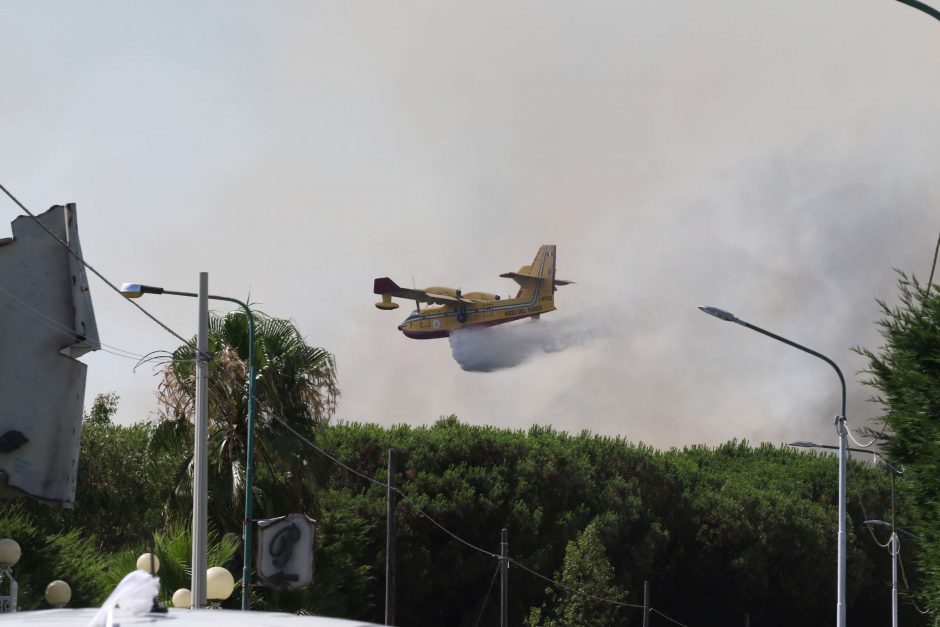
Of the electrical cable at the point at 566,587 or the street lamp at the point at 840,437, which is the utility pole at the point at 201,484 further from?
the electrical cable at the point at 566,587

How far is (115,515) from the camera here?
51.7 metres

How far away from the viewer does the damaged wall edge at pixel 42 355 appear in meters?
25.9

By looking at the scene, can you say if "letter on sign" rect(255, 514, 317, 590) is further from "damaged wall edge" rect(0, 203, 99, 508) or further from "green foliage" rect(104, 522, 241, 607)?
"damaged wall edge" rect(0, 203, 99, 508)

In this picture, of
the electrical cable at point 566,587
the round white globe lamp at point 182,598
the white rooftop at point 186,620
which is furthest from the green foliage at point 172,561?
the electrical cable at point 566,587

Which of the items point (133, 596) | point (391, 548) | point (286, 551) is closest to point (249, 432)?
point (286, 551)

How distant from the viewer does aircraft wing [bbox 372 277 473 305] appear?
275ft

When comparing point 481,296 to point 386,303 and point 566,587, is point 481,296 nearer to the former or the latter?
point 386,303

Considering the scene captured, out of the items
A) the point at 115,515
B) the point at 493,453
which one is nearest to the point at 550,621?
the point at 493,453

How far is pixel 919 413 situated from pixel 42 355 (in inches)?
671

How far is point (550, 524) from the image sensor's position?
64.1 meters

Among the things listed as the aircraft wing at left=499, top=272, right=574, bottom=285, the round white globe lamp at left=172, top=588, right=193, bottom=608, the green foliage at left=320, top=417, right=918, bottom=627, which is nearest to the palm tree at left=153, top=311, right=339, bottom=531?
the round white globe lamp at left=172, top=588, right=193, bottom=608

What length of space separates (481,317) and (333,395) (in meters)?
51.9

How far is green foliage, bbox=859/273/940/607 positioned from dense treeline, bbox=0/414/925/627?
1840 cm

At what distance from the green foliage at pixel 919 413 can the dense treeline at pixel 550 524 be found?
18400 millimetres
